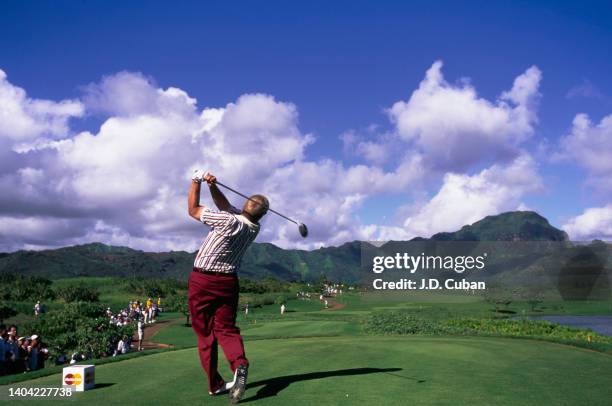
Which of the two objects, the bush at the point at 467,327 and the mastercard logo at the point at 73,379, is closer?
the mastercard logo at the point at 73,379

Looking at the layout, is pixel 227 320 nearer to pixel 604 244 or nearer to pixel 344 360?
pixel 344 360

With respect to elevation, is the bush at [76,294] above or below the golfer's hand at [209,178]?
below

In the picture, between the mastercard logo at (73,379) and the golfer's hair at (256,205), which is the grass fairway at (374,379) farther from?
the golfer's hair at (256,205)

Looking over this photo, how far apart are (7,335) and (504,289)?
102 metres

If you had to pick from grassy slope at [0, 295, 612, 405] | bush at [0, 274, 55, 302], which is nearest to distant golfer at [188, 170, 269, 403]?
grassy slope at [0, 295, 612, 405]

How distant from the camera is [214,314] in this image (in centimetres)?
723

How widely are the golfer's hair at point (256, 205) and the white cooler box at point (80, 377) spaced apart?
113 inches

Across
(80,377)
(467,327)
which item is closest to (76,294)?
(467,327)

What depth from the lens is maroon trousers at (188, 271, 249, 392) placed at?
7102 millimetres

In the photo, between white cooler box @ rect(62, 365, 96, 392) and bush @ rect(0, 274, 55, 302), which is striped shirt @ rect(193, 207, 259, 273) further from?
bush @ rect(0, 274, 55, 302)

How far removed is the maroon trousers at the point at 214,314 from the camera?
7.10 m

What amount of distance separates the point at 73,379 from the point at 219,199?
9.84 ft

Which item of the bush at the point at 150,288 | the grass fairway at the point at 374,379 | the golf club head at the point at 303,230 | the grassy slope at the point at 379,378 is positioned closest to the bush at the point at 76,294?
the bush at the point at 150,288

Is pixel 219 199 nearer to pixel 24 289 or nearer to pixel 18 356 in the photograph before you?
pixel 18 356
